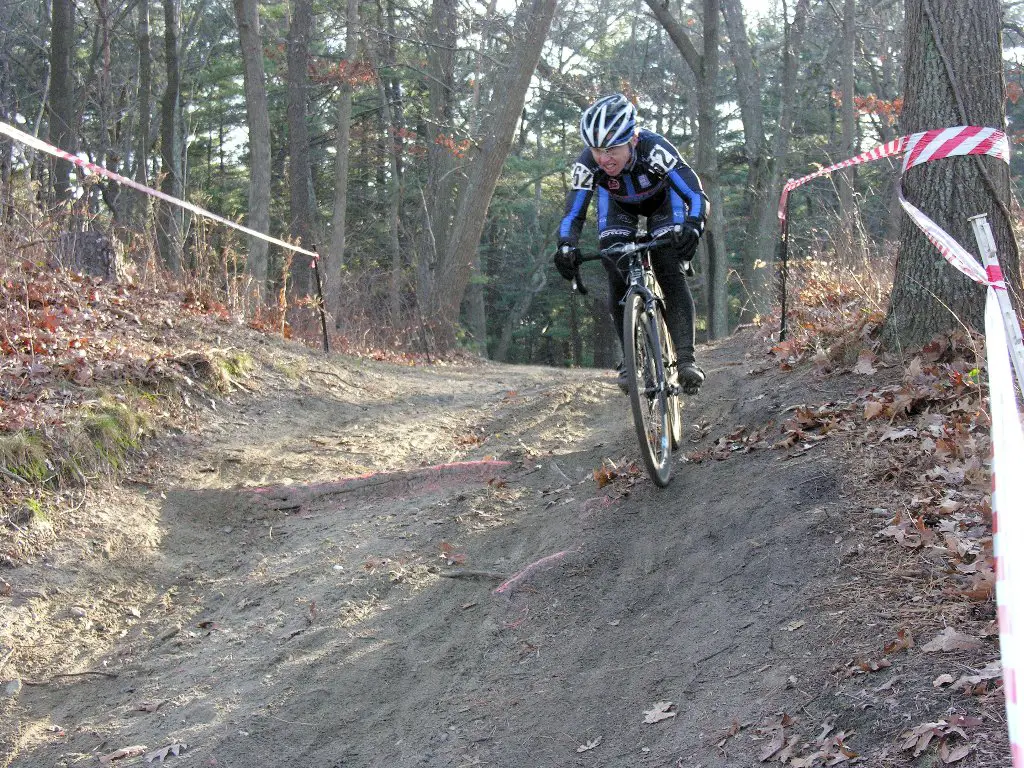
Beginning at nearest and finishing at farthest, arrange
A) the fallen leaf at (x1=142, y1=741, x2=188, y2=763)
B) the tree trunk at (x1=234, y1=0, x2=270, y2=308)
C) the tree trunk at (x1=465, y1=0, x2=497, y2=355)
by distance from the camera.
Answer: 1. the fallen leaf at (x1=142, y1=741, x2=188, y2=763)
2. the tree trunk at (x1=234, y1=0, x2=270, y2=308)
3. the tree trunk at (x1=465, y1=0, x2=497, y2=355)

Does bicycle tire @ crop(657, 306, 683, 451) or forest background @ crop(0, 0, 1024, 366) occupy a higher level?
forest background @ crop(0, 0, 1024, 366)

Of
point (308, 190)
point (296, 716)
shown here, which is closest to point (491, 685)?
point (296, 716)

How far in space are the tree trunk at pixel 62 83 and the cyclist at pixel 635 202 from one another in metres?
13.4

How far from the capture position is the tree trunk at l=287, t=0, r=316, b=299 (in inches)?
765

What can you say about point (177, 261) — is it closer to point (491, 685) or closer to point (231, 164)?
point (491, 685)

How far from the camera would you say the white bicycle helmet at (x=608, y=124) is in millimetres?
5262

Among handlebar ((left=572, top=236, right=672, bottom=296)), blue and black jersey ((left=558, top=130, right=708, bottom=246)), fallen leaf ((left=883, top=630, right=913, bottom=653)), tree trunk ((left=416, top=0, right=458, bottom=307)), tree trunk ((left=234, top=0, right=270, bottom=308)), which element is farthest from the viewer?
tree trunk ((left=416, top=0, right=458, bottom=307))

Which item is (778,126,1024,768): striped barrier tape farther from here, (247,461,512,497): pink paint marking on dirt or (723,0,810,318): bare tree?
(723,0,810,318): bare tree

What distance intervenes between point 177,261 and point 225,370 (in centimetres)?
239

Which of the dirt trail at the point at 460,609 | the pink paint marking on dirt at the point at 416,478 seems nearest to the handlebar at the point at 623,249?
the dirt trail at the point at 460,609

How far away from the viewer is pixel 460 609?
4.84m

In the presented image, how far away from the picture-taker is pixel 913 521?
3775 mm

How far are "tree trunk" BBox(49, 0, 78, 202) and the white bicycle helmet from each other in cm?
1360

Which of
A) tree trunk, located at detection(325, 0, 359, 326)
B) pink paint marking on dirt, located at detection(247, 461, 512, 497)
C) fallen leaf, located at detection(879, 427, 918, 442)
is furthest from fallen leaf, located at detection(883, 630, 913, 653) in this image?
tree trunk, located at detection(325, 0, 359, 326)
